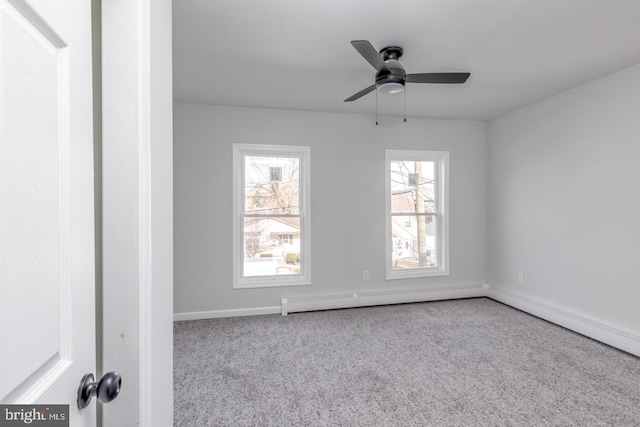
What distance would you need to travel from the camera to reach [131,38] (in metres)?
0.89

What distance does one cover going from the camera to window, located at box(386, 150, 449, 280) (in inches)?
179

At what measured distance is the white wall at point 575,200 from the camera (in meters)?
2.95

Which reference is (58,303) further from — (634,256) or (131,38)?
Result: (634,256)

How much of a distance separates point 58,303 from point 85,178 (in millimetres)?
277

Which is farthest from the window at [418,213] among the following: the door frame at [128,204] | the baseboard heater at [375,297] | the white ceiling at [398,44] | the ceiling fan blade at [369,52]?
the door frame at [128,204]

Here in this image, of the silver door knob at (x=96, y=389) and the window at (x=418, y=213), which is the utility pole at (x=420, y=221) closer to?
the window at (x=418, y=213)

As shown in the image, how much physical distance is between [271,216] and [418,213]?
7.45 ft

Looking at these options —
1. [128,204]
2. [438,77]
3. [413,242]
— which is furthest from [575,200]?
[128,204]

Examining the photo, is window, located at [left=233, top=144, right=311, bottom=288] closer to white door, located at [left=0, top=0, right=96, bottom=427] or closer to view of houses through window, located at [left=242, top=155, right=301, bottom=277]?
view of houses through window, located at [left=242, top=155, right=301, bottom=277]

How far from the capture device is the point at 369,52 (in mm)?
2047

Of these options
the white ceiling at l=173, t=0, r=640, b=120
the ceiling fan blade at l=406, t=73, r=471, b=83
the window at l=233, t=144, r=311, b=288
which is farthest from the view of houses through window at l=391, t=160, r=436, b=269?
the ceiling fan blade at l=406, t=73, r=471, b=83

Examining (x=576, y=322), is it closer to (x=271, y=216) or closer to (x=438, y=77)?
(x=438, y=77)

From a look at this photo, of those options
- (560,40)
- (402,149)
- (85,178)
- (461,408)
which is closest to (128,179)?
(85,178)

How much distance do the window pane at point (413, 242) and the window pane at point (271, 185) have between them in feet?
5.20
